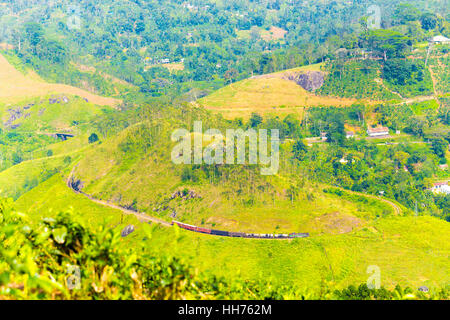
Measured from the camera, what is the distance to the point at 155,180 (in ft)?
124

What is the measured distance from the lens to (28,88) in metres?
85.1

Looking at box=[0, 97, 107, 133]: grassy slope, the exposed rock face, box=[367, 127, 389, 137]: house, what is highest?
the exposed rock face

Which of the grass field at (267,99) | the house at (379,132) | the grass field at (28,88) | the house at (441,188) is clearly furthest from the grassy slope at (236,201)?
the grass field at (28,88)

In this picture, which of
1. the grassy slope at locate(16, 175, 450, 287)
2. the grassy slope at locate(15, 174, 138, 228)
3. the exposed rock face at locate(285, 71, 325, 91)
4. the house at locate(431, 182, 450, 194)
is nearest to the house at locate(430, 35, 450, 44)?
the exposed rock face at locate(285, 71, 325, 91)

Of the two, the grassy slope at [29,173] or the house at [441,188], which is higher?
the house at [441,188]

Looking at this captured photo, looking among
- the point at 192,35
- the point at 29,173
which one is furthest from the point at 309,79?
the point at 192,35

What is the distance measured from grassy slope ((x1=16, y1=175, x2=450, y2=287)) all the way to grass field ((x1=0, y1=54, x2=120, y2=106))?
62.3 meters

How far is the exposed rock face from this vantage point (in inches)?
2650

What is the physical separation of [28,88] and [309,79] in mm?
61383

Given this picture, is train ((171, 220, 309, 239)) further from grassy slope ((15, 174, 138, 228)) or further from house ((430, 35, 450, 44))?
house ((430, 35, 450, 44))

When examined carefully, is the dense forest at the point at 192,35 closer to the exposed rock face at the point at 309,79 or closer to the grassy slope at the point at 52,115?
the exposed rock face at the point at 309,79

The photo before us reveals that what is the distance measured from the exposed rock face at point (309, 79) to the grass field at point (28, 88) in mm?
40378

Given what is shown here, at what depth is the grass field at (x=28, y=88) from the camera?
81.8 m

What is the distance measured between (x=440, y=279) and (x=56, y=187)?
127 ft
